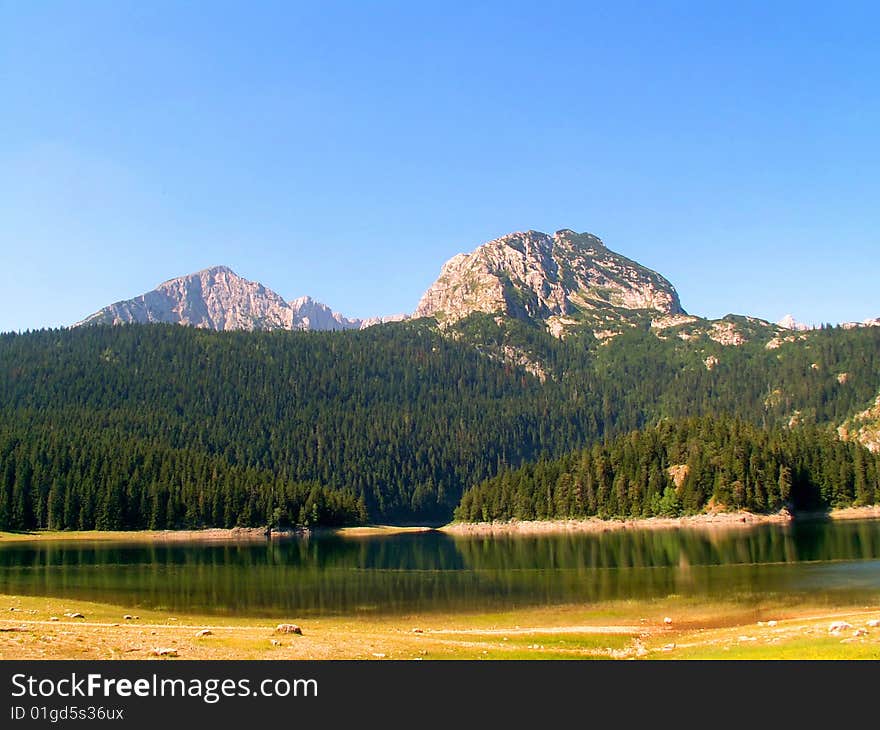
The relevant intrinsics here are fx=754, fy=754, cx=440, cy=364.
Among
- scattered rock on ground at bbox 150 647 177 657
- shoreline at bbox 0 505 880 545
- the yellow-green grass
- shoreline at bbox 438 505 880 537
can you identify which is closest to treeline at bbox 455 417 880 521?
shoreline at bbox 438 505 880 537

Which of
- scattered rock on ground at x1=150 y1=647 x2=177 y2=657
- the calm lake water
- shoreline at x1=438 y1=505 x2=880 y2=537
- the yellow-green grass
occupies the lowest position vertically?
shoreline at x1=438 y1=505 x2=880 y2=537

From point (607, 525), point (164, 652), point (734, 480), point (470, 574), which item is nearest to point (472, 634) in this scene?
point (164, 652)

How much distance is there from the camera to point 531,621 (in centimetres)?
5097

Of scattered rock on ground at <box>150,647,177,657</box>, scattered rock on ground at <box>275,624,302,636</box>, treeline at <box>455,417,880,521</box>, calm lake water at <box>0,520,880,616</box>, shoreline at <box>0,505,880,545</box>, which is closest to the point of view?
scattered rock on ground at <box>150,647,177,657</box>

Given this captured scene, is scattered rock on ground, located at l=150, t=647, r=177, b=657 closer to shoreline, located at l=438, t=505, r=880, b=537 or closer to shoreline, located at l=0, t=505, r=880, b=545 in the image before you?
shoreline, located at l=438, t=505, r=880, b=537

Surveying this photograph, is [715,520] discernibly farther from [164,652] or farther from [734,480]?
[164,652]

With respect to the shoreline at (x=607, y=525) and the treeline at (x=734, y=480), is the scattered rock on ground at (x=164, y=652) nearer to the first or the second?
the shoreline at (x=607, y=525)

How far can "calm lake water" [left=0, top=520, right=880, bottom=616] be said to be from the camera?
6247 centimetres

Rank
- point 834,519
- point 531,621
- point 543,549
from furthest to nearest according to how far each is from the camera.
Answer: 1. point 834,519
2. point 543,549
3. point 531,621

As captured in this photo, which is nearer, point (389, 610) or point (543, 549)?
point (389, 610)
